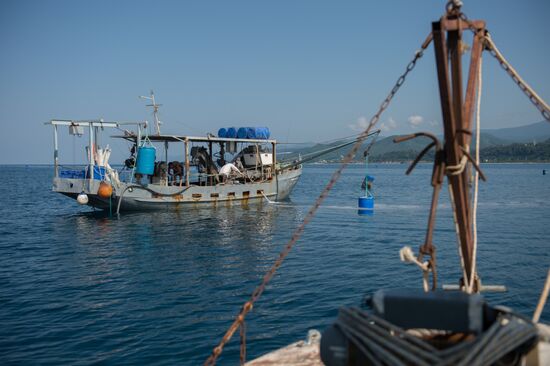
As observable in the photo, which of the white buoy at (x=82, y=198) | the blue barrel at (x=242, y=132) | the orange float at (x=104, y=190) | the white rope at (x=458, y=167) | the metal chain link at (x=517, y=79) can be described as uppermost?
the blue barrel at (x=242, y=132)

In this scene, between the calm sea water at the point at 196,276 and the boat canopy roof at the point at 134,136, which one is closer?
the calm sea water at the point at 196,276

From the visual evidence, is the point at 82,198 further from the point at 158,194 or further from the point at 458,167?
the point at 458,167

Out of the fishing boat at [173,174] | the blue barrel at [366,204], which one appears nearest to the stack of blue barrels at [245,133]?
the fishing boat at [173,174]

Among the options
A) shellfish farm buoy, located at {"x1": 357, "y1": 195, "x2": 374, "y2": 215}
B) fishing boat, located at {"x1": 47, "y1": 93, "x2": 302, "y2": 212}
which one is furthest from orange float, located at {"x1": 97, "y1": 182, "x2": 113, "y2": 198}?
shellfish farm buoy, located at {"x1": 357, "y1": 195, "x2": 374, "y2": 215}

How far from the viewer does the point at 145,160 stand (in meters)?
28.0

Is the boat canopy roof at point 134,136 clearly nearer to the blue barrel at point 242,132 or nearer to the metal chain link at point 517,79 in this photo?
the blue barrel at point 242,132

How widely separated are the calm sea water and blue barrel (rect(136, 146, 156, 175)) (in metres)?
2.99

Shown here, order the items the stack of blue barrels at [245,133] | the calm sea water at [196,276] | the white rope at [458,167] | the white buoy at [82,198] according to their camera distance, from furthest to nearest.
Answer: the stack of blue barrels at [245,133]
the white buoy at [82,198]
the calm sea water at [196,276]
the white rope at [458,167]

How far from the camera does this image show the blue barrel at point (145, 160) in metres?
27.8

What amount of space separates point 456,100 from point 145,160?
2536 centimetres

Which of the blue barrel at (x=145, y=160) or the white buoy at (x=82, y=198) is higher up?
the blue barrel at (x=145, y=160)

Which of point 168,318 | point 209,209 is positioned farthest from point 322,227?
point 168,318

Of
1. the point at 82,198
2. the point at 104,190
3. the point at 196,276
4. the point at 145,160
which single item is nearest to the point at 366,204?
the point at 145,160

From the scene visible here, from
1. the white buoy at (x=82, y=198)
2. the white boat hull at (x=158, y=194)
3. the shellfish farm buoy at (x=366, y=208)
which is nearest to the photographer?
the white buoy at (x=82, y=198)
